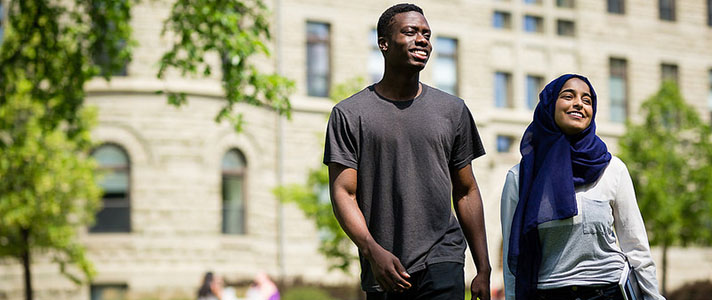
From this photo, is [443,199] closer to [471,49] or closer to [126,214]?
[126,214]

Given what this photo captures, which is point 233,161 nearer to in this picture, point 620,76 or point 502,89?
point 502,89

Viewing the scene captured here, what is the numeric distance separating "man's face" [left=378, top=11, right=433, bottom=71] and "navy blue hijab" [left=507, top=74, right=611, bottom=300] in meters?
0.91

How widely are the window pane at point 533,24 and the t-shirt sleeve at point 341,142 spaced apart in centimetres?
3185

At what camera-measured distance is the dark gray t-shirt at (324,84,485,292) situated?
4.96 meters

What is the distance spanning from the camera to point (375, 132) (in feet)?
16.5

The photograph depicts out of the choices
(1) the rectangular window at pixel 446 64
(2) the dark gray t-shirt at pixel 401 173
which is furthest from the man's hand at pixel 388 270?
(1) the rectangular window at pixel 446 64

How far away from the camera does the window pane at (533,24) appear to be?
36.1m

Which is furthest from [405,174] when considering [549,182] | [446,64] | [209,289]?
[446,64]

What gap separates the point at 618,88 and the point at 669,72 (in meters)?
2.56

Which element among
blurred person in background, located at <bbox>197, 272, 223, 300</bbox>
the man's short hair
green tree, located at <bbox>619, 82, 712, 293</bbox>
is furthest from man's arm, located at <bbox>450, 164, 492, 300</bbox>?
green tree, located at <bbox>619, 82, 712, 293</bbox>

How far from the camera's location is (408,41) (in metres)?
5.07

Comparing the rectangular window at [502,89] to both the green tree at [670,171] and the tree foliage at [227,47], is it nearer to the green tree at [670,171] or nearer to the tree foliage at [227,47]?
the green tree at [670,171]

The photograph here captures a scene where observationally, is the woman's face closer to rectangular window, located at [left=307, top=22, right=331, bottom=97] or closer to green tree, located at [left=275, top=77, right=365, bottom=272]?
green tree, located at [left=275, top=77, right=365, bottom=272]

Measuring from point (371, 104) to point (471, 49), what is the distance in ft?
96.3
